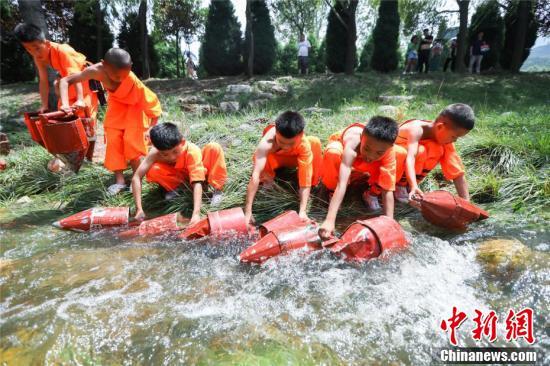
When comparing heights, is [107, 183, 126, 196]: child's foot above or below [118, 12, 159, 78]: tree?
below

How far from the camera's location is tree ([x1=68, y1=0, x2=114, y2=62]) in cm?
1263

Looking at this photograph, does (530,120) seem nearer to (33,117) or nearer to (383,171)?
(383,171)

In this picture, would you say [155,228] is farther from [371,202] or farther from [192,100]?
[192,100]

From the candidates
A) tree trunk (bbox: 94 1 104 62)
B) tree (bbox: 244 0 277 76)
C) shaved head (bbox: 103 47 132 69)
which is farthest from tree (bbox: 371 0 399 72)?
shaved head (bbox: 103 47 132 69)

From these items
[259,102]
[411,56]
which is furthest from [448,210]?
[411,56]

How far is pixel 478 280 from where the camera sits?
1.95 metres

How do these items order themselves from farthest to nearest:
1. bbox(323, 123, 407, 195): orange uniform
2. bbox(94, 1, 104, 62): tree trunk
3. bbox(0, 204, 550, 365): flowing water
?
bbox(94, 1, 104, 62): tree trunk → bbox(323, 123, 407, 195): orange uniform → bbox(0, 204, 550, 365): flowing water

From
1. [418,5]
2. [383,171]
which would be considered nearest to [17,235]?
[383,171]

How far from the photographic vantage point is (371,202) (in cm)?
307

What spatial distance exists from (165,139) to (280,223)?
1.14 m

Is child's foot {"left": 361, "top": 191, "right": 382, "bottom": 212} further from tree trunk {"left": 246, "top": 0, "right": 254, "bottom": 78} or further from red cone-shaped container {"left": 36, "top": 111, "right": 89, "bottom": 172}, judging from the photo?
tree trunk {"left": 246, "top": 0, "right": 254, "bottom": 78}

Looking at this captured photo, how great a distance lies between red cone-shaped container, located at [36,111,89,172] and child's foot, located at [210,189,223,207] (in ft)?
3.89

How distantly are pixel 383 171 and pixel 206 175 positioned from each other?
1.59 m

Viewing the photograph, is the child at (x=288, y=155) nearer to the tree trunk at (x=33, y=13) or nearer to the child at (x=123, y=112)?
the child at (x=123, y=112)
